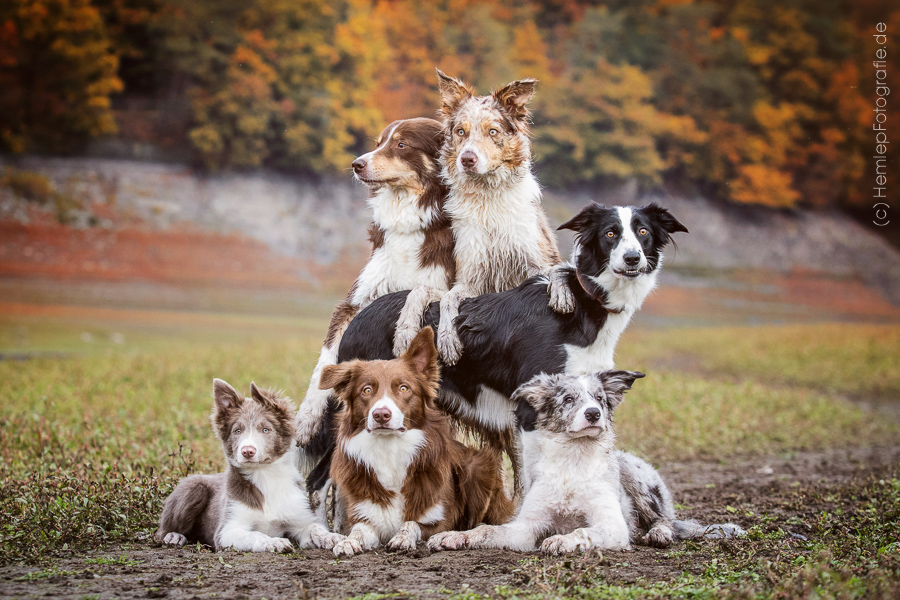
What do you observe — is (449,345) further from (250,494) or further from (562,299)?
(250,494)

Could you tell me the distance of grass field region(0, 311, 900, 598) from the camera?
3848 millimetres

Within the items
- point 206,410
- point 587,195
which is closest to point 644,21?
point 587,195

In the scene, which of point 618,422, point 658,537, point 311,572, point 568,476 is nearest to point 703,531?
point 658,537

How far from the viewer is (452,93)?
16.8 feet

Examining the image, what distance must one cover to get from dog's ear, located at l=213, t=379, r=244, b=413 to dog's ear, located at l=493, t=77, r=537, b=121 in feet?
7.71

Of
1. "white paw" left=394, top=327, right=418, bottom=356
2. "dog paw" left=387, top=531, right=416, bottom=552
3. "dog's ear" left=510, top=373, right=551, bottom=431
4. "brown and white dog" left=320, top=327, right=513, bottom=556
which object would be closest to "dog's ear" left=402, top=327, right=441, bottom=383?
"brown and white dog" left=320, top=327, right=513, bottom=556

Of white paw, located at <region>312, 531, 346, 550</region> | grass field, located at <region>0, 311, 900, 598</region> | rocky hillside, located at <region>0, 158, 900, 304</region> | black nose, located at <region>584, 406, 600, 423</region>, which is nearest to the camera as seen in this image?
grass field, located at <region>0, 311, 900, 598</region>

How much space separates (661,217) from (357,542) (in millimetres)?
2437

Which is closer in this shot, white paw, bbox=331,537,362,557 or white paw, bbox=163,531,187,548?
white paw, bbox=331,537,362,557

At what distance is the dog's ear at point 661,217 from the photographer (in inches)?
183

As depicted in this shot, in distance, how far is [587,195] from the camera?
21.3 meters

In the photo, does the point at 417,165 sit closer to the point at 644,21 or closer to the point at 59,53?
the point at 59,53

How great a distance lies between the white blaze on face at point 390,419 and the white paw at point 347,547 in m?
0.57

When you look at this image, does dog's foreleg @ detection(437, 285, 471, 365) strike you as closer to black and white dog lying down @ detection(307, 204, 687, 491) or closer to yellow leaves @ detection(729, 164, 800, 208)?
black and white dog lying down @ detection(307, 204, 687, 491)
